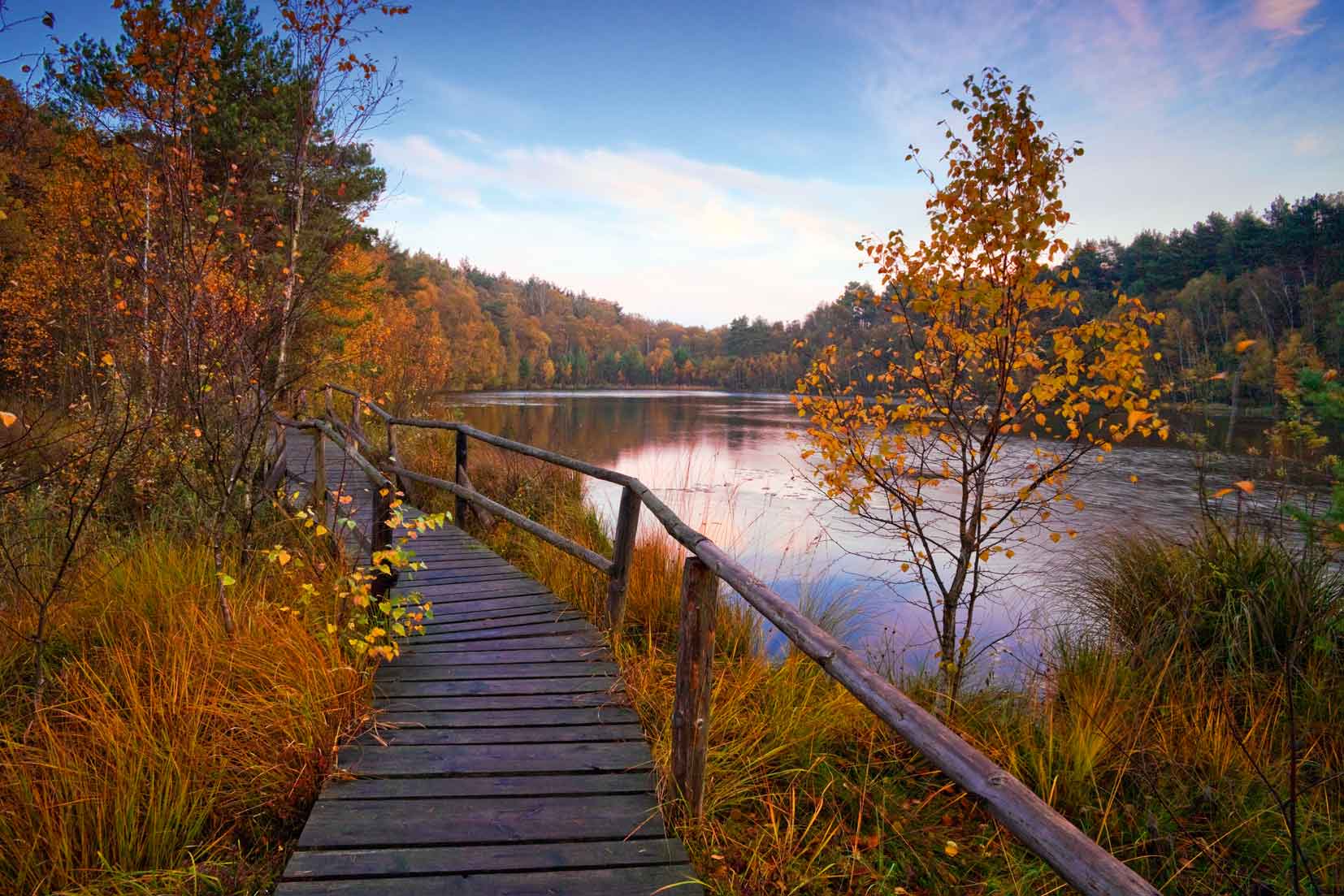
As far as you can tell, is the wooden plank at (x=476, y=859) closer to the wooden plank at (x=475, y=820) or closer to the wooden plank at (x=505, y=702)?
the wooden plank at (x=475, y=820)

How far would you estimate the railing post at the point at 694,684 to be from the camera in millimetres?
2393

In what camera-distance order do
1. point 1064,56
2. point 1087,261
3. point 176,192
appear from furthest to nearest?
point 1087,261 < point 1064,56 < point 176,192

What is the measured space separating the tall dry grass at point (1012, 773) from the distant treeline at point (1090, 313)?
71.3 inches

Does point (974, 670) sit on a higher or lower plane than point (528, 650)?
lower

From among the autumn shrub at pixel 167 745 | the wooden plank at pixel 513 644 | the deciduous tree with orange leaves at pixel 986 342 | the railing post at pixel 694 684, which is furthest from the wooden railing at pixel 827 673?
the deciduous tree with orange leaves at pixel 986 342

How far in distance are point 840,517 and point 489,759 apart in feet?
32.5

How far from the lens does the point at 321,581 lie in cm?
401

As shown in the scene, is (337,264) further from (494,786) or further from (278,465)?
(494,786)

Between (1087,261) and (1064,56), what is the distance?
35929 millimetres

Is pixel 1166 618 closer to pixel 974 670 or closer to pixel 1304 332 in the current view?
pixel 974 670

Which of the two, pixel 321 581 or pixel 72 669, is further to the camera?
pixel 321 581

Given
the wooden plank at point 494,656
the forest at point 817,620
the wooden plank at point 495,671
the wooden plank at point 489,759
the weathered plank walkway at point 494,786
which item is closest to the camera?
the weathered plank walkway at point 494,786

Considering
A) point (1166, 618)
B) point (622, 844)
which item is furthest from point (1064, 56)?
point (622, 844)

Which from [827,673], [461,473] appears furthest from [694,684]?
[461,473]
